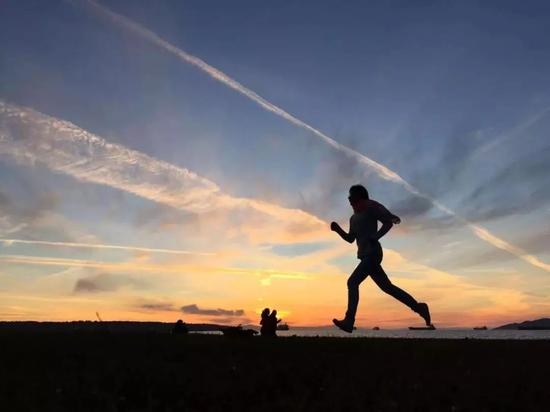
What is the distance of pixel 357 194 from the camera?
16.5 meters

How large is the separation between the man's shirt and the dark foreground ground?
3727 millimetres

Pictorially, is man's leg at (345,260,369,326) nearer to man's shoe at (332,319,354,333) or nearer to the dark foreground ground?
man's shoe at (332,319,354,333)

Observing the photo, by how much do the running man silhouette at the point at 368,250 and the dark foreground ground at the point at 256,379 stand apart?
128 inches

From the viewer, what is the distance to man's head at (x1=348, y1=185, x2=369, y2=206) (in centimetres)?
1645

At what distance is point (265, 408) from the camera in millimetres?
6984

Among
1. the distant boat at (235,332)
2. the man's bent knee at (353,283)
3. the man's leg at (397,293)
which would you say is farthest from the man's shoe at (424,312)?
the distant boat at (235,332)

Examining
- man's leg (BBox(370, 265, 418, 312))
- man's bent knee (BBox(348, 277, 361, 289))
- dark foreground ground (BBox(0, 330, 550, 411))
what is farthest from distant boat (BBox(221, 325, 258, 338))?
dark foreground ground (BBox(0, 330, 550, 411))

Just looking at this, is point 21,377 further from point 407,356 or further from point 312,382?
point 407,356

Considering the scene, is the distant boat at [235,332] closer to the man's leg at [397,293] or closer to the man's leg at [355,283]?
the man's leg at [355,283]

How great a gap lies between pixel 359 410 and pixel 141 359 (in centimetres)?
448

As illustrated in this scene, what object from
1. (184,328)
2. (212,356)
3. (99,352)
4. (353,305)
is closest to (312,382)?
(212,356)

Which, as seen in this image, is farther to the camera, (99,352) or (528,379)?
(99,352)

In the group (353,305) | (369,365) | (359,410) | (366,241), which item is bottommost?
(359,410)

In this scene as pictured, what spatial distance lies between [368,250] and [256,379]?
783 centimetres
